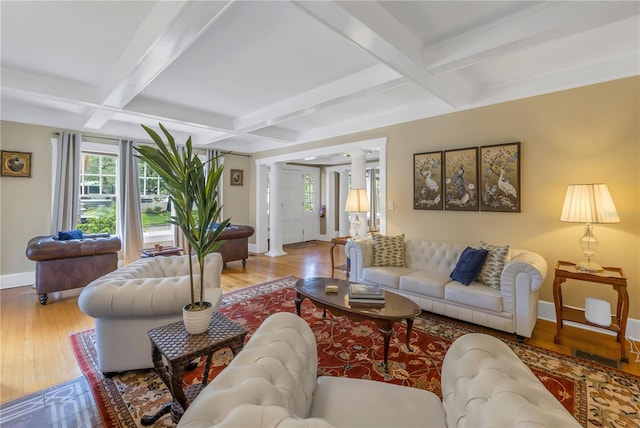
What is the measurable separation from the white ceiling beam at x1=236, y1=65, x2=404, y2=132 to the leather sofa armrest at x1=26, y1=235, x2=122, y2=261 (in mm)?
2780

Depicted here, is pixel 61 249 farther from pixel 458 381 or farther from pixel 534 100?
pixel 534 100

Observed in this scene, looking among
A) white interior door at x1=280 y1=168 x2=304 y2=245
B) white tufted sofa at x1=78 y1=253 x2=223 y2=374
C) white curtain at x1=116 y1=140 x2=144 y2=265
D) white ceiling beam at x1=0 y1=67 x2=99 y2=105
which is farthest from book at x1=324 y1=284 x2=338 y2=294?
white interior door at x1=280 y1=168 x2=304 y2=245

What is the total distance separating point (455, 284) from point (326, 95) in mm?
2653

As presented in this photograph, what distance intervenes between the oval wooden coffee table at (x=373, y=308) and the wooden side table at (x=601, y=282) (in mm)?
1452

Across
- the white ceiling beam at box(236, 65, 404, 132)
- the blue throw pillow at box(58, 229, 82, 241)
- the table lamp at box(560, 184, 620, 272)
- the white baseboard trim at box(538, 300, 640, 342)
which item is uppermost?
the white ceiling beam at box(236, 65, 404, 132)

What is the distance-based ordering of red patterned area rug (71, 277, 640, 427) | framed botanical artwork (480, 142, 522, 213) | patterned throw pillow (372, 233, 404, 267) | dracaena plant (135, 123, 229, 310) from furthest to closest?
patterned throw pillow (372, 233, 404, 267) → framed botanical artwork (480, 142, 522, 213) → red patterned area rug (71, 277, 640, 427) → dracaena plant (135, 123, 229, 310)

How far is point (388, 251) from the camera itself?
3.84 metres

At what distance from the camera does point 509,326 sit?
8.93 feet

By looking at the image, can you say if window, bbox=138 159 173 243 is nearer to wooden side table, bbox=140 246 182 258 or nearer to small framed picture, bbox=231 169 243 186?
wooden side table, bbox=140 246 182 258

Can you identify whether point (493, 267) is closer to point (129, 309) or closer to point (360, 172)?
point (360, 172)

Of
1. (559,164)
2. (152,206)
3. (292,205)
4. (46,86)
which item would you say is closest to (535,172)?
(559,164)

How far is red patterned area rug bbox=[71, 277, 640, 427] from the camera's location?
182cm

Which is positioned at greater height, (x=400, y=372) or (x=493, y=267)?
(x=493, y=267)

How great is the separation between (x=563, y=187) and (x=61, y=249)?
6.05 meters
